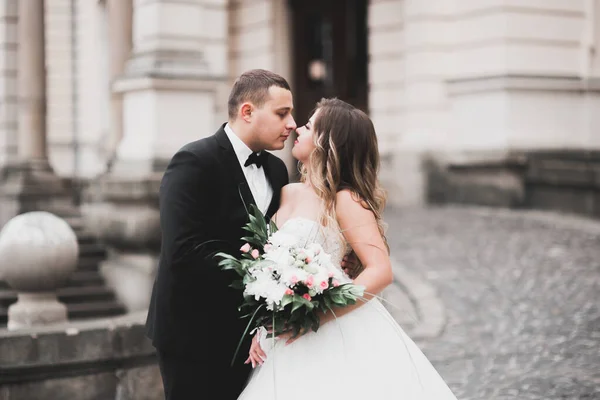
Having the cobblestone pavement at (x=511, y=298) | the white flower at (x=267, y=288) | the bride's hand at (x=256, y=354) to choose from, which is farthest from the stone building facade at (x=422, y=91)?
the white flower at (x=267, y=288)

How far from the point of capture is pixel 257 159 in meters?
3.77

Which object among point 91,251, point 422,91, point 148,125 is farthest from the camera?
point 422,91

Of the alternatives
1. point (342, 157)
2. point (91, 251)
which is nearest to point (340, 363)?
point (342, 157)

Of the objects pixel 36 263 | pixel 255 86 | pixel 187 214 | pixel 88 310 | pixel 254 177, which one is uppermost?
pixel 255 86

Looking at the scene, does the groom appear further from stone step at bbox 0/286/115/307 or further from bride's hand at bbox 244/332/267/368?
stone step at bbox 0/286/115/307

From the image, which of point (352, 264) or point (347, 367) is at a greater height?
point (352, 264)

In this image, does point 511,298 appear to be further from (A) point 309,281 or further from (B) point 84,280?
(A) point 309,281

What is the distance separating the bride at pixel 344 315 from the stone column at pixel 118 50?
8.15 metres

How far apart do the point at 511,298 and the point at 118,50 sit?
6.33 metres

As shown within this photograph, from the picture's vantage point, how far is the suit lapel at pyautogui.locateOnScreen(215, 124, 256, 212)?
365cm

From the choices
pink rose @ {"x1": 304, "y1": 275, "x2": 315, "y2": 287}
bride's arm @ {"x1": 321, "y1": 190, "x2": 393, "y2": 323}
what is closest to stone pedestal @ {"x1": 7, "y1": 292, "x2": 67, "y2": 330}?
bride's arm @ {"x1": 321, "y1": 190, "x2": 393, "y2": 323}

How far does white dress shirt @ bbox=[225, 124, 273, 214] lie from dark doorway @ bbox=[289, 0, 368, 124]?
51.8ft

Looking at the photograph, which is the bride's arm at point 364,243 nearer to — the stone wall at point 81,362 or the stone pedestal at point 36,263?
the stone wall at point 81,362

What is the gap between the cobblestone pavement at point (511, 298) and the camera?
627 cm
